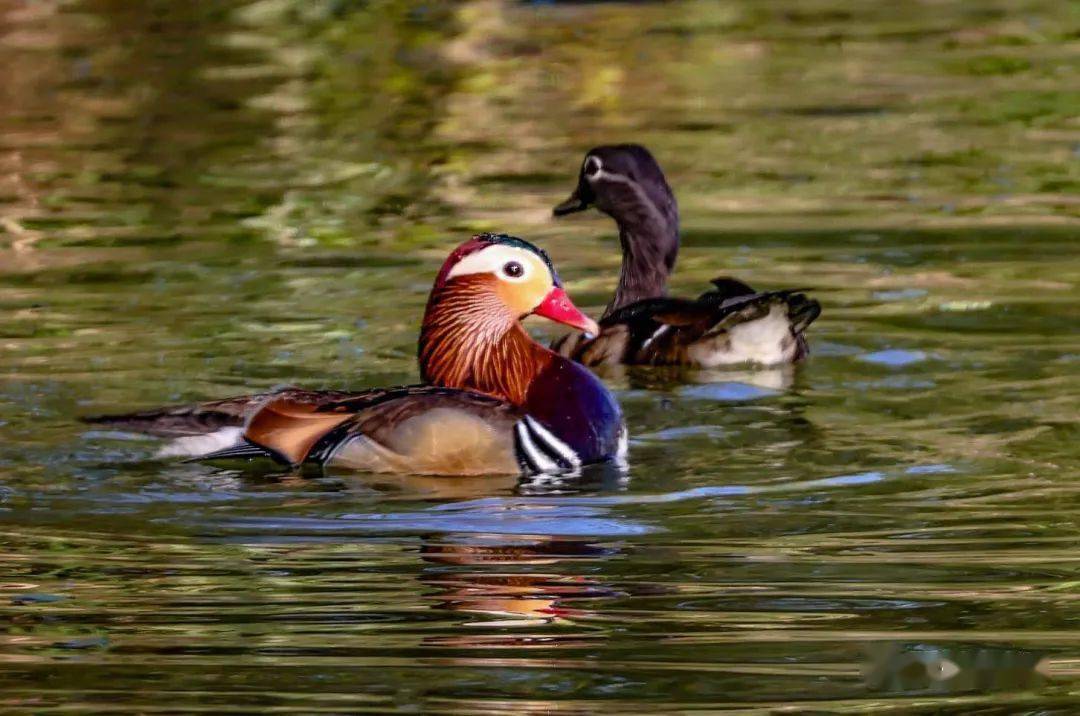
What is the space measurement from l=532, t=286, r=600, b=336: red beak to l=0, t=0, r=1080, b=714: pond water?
2.20 feet

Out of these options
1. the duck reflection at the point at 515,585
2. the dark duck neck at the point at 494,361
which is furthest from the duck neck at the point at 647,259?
the duck reflection at the point at 515,585

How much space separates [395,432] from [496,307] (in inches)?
36.1

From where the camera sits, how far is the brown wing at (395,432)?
9.89 m

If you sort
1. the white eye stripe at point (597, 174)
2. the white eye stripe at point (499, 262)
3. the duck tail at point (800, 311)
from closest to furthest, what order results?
the white eye stripe at point (499, 262), the duck tail at point (800, 311), the white eye stripe at point (597, 174)

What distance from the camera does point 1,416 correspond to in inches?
438

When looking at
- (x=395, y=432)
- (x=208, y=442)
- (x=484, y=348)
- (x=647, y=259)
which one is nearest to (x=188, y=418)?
(x=208, y=442)

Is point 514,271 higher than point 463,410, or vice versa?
point 514,271

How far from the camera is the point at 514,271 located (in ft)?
34.4

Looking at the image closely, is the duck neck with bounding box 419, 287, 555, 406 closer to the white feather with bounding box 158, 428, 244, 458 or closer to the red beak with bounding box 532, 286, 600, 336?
the red beak with bounding box 532, 286, 600, 336

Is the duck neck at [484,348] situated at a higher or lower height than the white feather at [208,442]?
higher

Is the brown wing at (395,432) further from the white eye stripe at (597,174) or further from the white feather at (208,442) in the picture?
the white eye stripe at (597,174)

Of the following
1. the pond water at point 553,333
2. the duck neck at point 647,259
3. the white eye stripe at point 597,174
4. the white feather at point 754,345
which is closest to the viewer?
the pond water at point 553,333

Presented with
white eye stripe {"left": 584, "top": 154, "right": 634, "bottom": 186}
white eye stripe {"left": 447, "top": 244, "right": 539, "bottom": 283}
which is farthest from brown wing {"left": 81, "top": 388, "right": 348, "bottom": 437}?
white eye stripe {"left": 584, "top": 154, "right": 634, "bottom": 186}

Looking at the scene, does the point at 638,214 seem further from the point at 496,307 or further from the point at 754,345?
the point at 496,307
